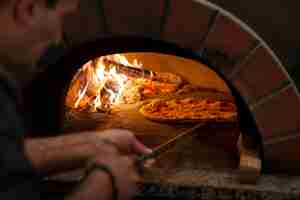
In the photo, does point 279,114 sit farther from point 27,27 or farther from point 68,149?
point 27,27

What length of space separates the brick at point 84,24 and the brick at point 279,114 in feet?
1.97

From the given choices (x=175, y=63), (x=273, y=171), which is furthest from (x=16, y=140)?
(x=175, y=63)

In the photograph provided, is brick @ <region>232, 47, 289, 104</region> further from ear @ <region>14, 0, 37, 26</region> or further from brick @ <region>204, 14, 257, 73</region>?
ear @ <region>14, 0, 37, 26</region>

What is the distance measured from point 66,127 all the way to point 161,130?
0.42 meters

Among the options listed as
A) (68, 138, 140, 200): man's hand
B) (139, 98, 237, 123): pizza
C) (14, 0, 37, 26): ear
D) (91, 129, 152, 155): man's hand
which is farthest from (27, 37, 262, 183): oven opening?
(14, 0, 37, 26): ear

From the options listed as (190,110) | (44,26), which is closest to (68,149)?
(44,26)

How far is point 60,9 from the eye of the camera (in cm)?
79

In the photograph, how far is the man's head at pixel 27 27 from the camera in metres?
0.73

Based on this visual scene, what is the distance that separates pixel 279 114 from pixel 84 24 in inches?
28.4

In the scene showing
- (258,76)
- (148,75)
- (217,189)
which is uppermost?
(148,75)

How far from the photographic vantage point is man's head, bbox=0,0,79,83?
73 cm

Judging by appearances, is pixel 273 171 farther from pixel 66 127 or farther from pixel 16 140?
pixel 16 140

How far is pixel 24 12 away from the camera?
0.73 metres

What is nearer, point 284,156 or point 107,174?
point 107,174
